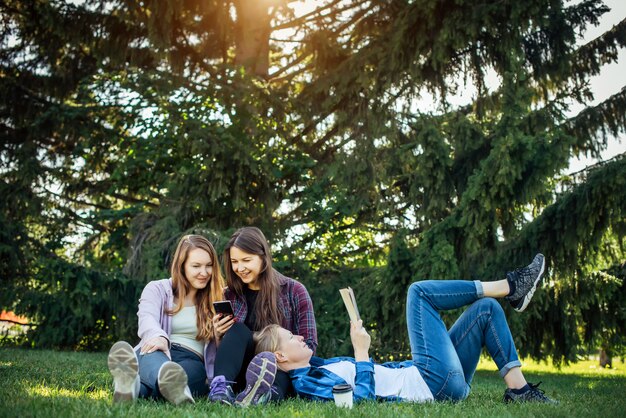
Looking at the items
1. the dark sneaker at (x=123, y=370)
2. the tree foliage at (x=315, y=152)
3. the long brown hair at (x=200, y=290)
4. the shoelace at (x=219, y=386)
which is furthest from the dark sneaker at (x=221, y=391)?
the tree foliage at (x=315, y=152)

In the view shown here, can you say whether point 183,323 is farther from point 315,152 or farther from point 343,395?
point 315,152

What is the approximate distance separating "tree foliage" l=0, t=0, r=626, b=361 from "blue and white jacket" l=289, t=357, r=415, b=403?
10.8ft

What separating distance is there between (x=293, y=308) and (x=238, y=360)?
0.76 m

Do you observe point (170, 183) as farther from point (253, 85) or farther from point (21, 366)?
point (21, 366)

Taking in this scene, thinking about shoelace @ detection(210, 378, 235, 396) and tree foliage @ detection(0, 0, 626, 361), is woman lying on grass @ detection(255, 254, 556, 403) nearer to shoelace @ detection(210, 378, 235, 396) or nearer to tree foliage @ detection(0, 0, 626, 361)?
shoelace @ detection(210, 378, 235, 396)

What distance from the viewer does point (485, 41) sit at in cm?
907

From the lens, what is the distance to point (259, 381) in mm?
3422

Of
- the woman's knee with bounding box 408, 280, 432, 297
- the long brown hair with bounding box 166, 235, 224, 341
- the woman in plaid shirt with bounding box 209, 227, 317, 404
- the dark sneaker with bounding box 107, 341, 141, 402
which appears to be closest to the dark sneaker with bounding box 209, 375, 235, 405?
the woman in plaid shirt with bounding box 209, 227, 317, 404

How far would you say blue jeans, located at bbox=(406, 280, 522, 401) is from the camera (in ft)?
12.3

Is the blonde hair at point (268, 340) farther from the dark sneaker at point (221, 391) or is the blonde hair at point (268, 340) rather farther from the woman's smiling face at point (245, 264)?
the woman's smiling face at point (245, 264)

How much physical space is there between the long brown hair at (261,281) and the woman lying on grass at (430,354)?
37 centimetres

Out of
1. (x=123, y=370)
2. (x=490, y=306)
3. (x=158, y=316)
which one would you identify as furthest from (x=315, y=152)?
(x=123, y=370)

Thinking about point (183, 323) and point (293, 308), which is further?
point (293, 308)

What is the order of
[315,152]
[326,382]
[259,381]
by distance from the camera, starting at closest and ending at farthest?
1. [259,381]
2. [326,382]
3. [315,152]
